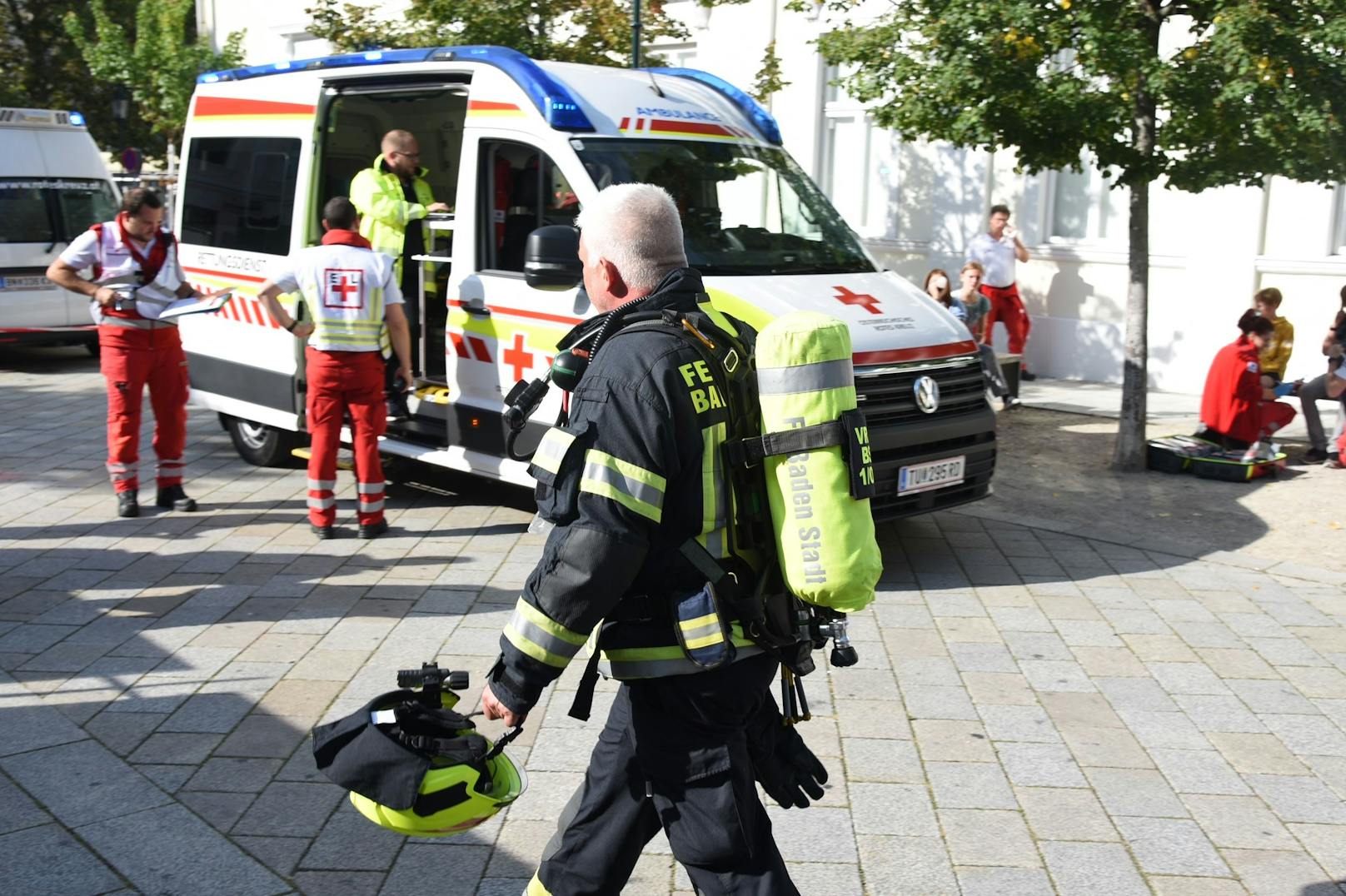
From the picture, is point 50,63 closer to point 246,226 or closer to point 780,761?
point 246,226

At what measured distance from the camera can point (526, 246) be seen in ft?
25.2

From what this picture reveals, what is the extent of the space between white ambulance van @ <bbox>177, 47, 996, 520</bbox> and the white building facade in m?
3.59

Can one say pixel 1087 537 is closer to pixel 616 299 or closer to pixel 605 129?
pixel 605 129

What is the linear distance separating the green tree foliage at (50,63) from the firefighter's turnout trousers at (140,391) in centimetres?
2430

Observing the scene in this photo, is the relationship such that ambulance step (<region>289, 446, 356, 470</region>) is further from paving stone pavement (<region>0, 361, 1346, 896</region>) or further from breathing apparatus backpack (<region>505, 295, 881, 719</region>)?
breathing apparatus backpack (<region>505, 295, 881, 719</region>)

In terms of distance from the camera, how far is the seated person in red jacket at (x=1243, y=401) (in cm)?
954

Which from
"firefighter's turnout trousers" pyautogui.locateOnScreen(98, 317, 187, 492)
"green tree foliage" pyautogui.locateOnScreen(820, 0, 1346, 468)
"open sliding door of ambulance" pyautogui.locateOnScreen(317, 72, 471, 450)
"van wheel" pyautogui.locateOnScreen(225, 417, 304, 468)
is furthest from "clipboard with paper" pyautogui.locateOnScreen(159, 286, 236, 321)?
"green tree foliage" pyautogui.locateOnScreen(820, 0, 1346, 468)

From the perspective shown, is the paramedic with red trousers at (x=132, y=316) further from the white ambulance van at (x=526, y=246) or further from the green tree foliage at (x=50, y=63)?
the green tree foliage at (x=50, y=63)

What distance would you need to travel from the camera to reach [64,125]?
15.2 m

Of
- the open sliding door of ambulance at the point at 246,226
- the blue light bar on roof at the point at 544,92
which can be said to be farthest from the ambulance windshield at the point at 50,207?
the blue light bar on roof at the point at 544,92

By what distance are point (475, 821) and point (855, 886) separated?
4.71 ft

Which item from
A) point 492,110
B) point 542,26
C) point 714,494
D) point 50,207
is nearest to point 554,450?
point 714,494

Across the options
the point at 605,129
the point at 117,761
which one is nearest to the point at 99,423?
the point at 605,129

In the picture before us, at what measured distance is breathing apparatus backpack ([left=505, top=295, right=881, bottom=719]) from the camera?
2.83 m
